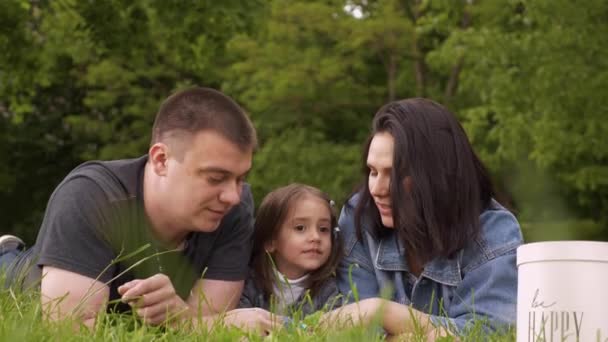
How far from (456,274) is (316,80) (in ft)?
47.0

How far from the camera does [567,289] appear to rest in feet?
8.76

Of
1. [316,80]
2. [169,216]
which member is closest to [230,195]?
[169,216]

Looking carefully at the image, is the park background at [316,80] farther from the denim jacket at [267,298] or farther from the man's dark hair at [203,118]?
the man's dark hair at [203,118]

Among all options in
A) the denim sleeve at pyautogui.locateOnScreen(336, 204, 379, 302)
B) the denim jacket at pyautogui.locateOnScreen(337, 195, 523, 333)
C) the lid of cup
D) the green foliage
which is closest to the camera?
the lid of cup

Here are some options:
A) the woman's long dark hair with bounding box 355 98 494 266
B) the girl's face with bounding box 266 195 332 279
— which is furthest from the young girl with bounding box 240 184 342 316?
the woman's long dark hair with bounding box 355 98 494 266

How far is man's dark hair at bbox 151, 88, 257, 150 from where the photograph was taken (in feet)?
14.2

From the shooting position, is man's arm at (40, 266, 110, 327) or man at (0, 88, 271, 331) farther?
man at (0, 88, 271, 331)

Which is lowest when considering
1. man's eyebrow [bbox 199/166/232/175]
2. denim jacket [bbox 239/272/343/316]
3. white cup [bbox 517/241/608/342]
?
denim jacket [bbox 239/272/343/316]

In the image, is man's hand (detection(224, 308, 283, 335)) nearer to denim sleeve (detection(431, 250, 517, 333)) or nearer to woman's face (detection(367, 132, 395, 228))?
denim sleeve (detection(431, 250, 517, 333))

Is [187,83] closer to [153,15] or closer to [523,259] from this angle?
[153,15]

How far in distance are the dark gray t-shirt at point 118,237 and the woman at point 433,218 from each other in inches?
23.0

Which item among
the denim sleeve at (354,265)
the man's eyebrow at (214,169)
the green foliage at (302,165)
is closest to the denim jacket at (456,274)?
the denim sleeve at (354,265)

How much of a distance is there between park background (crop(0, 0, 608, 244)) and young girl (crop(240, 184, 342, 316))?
3.01 feet

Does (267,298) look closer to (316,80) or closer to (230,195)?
(230,195)
